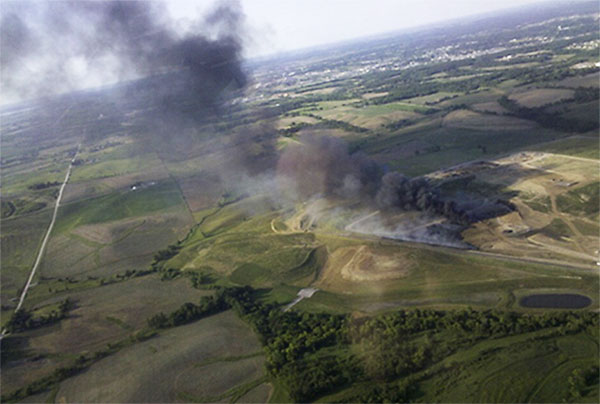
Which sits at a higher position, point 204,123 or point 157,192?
point 204,123

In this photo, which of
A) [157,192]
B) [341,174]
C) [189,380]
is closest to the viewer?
[189,380]

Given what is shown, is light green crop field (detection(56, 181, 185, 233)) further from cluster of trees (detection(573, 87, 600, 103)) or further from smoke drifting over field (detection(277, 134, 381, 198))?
cluster of trees (detection(573, 87, 600, 103))

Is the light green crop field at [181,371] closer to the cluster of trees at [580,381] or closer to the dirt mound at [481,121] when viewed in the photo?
the cluster of trees at [580,381]

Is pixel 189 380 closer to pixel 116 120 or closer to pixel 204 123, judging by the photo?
pixel 204 123

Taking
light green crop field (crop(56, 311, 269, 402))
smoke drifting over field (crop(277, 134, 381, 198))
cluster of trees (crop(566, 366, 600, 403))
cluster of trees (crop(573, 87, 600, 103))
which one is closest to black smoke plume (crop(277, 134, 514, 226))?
smoke drifting over field (crop(277, 134, 381, 198))

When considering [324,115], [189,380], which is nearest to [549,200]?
[189,380]

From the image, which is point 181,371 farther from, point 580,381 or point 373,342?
point 580,381


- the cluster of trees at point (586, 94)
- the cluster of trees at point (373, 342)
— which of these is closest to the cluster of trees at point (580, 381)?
the cluster of trees at point (373, 342)
